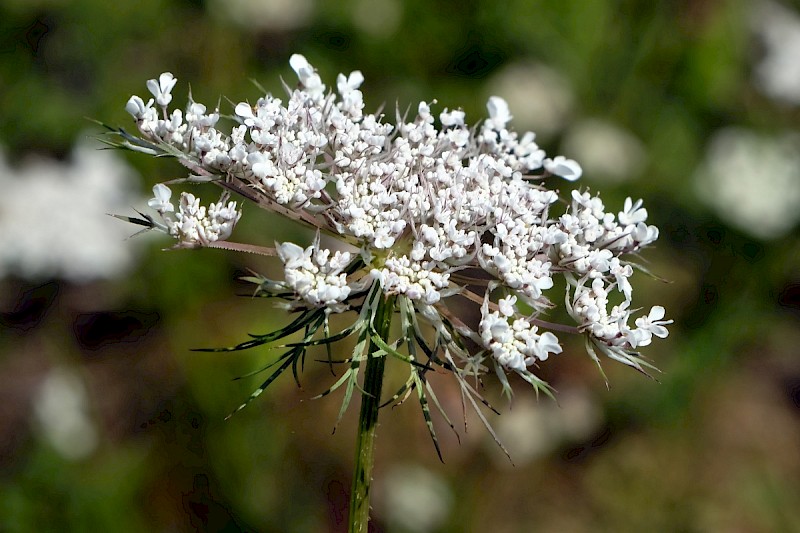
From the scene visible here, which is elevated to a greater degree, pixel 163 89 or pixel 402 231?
pixel 163 89

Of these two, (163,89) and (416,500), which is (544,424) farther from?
(163,89)

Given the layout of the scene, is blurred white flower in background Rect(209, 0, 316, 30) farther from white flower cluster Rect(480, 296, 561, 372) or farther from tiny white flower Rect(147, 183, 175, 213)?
white flower cluster Rect(480, 296, 561, 372)

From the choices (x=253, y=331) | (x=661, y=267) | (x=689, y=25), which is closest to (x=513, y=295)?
(x=253, y=331)

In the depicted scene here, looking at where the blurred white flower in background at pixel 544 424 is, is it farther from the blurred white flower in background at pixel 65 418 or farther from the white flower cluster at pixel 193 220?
the white flower cluster at pixel 193 220

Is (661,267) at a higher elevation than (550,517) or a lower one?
higher

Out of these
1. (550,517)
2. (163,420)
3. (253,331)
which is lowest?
(550,517)

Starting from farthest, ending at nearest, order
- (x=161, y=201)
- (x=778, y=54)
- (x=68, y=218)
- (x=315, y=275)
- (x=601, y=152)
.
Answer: (x=778, y=54)
(x=601, y=152)
(x=68, y=218)
(x=161, y=201)
(x=315, y=275)

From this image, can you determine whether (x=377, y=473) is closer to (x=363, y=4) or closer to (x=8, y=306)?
(x=8, y=306)

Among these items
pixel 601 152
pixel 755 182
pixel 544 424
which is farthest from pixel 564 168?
pixel 755 182
